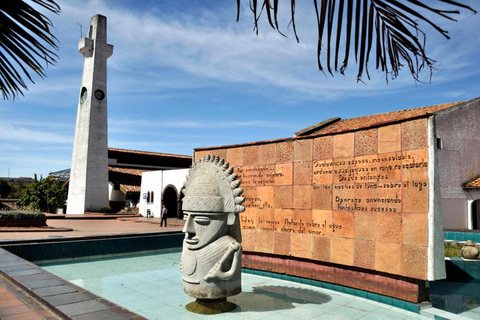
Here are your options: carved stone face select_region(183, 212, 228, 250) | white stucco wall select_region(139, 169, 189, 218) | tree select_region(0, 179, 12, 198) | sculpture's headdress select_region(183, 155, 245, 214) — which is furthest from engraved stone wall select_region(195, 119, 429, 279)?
tree select_region(0, 179, 12, 198)

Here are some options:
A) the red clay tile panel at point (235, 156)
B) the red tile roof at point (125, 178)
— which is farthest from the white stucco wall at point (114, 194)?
the red clay tile panel at point (235, 156)

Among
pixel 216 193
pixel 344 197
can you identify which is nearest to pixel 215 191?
pixel 216 193

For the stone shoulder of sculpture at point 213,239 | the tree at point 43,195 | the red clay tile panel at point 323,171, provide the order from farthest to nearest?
the tree at point 43,195 → the red clay tile panel at point 323,171 → the stone shoulder of sculpture at point 213,239

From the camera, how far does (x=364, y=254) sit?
25.1 feet

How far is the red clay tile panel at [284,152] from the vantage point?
367 inches

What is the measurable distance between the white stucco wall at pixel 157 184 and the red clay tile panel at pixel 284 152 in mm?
17105

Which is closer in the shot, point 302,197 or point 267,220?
point 302,197

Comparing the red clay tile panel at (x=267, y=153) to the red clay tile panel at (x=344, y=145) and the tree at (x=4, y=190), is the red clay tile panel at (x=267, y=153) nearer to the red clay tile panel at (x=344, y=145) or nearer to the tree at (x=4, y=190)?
the red clay tile panel at (x=344, y=145)

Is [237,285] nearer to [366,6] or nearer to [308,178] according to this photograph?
[308,178]

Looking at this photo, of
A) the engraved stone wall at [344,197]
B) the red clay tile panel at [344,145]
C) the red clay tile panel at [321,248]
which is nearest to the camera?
the engraved stone wall at [344,197]

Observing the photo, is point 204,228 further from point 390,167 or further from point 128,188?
point 128,188

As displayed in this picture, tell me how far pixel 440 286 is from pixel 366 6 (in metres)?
9.94

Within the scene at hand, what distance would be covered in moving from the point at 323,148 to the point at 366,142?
109 centimetres

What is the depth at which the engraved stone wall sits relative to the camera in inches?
273
